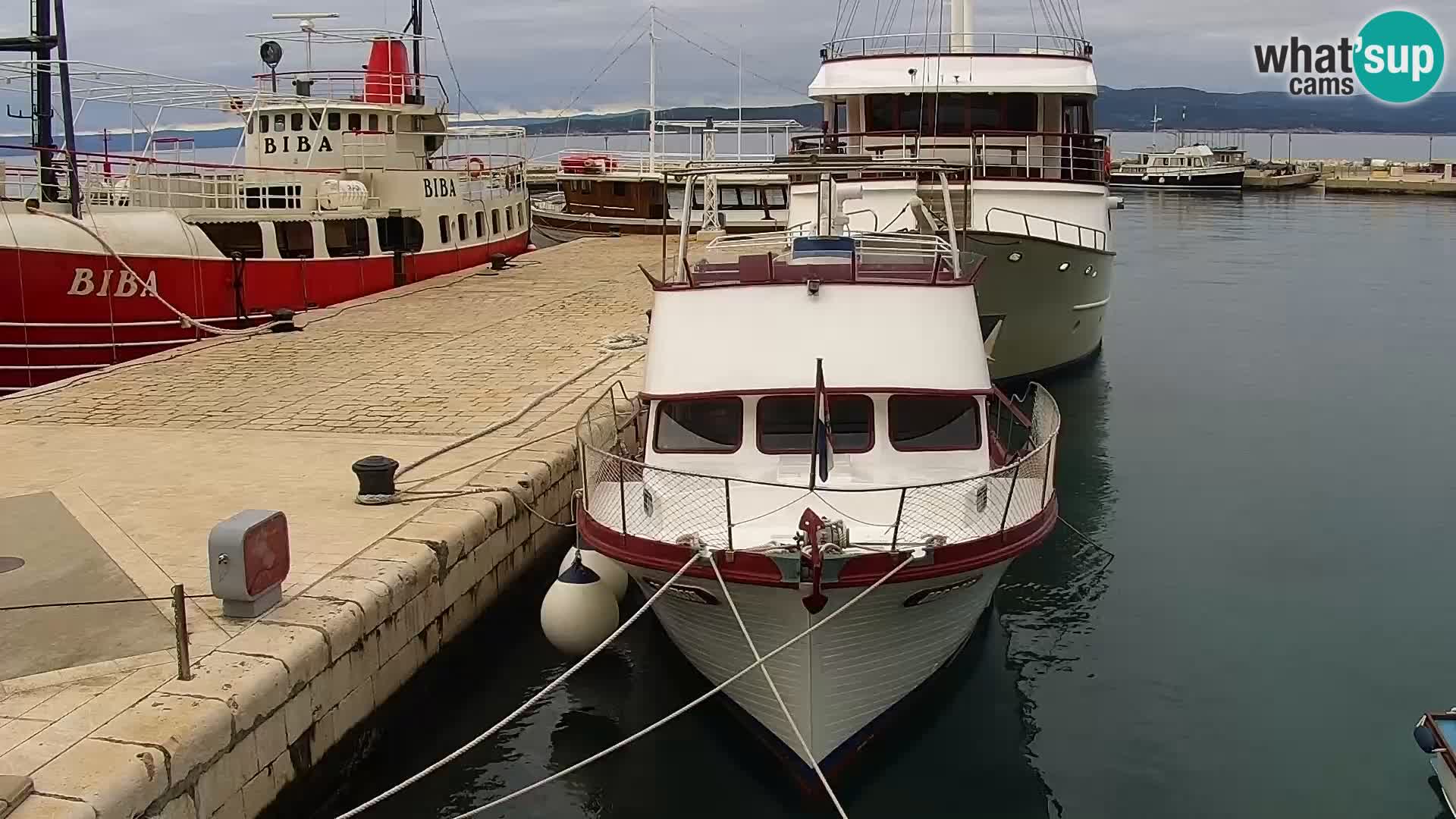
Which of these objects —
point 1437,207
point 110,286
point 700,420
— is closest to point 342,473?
point 700,420

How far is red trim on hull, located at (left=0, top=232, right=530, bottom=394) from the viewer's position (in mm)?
19094

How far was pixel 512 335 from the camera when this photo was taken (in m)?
21.3

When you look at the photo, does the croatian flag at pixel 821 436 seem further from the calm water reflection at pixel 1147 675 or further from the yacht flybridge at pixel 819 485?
the calm water reflection at pixel 1147 675

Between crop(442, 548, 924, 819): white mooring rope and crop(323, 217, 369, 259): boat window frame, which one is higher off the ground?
crop(323, 217, 369, 259): boat window frame

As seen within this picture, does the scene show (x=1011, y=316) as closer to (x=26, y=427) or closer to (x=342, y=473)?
(x=342, y=473)

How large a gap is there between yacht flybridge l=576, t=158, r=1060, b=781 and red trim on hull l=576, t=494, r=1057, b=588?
0.5 inches

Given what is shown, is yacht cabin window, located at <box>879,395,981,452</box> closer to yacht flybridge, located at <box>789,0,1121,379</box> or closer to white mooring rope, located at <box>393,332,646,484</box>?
white mooring rope, located at <box>393,332,646,484</box>

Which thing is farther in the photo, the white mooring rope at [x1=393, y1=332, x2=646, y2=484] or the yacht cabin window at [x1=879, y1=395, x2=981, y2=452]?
the white mooring rope at [x1=393, y1=332, x2=646, y2=484]

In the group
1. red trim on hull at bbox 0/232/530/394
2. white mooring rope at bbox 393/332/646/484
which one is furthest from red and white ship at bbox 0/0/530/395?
white mooring rope at bbox 393/332/646/484

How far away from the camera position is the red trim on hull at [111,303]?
19.1m

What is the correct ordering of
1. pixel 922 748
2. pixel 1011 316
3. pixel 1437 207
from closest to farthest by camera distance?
pixel 922 748 < pixel 1011 316 < pixel 1437 207

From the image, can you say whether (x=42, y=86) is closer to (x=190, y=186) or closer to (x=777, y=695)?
(x=190, y=186)

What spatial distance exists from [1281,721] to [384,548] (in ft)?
23.8

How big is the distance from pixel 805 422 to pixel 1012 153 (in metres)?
14.2
